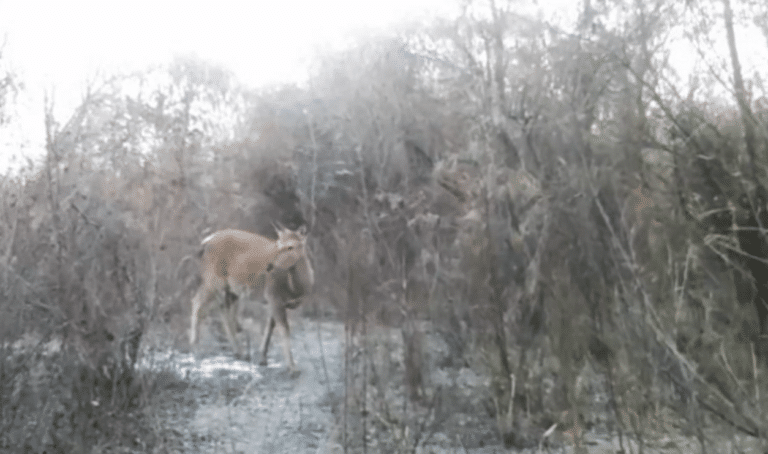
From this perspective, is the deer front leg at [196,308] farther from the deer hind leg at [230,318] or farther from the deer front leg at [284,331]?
the deer front leg at [284,331]

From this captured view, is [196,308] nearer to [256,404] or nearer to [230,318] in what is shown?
[230,318]

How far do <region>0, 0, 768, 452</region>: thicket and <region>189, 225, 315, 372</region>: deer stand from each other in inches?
10.8

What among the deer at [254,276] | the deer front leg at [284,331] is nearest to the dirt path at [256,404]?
the deer front leg at [284,331]

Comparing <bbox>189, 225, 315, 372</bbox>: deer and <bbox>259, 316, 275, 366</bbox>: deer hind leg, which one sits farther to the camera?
<bbox>189, 225, 315, 372</bbox>: deer

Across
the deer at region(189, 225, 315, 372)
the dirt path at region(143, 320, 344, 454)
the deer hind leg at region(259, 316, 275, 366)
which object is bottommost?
the dirt path at region(143, 320, 344, 454)

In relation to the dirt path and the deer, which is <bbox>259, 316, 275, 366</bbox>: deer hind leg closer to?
the deer

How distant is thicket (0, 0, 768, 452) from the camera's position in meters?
2.64

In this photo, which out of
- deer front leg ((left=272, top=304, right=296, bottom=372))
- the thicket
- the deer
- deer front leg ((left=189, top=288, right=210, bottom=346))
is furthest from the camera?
deer front leg ((left=189, top=288, right=210, bottom=346))

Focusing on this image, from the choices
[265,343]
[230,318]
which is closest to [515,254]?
[265,343]

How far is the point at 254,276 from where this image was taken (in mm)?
6141

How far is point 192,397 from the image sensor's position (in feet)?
15.7

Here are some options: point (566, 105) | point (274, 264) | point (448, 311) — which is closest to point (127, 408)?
point (274, 264)

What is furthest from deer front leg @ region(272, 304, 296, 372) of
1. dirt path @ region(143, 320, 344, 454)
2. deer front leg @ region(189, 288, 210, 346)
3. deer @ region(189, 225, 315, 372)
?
deer front leg @ region(189, 288, 210, 346)

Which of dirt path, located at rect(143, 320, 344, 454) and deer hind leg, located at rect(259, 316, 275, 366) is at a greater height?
deer hind leg, located at rect(259, 316, 275, 366)
